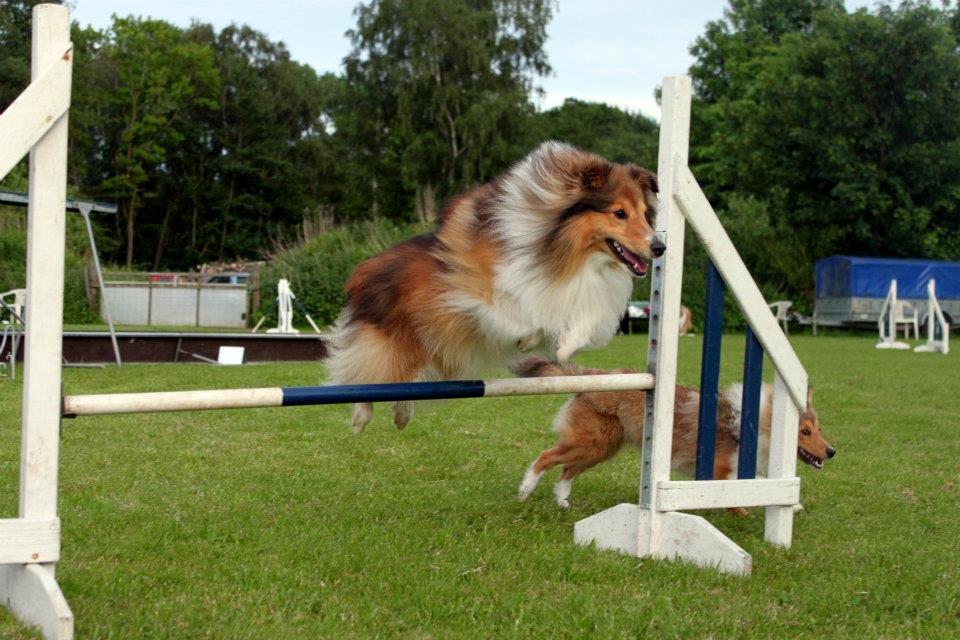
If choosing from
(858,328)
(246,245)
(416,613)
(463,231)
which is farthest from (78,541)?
(246,245)

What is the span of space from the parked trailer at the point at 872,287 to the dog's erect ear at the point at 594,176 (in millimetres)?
27014

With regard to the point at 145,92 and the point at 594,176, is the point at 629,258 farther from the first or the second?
the point at 145,92

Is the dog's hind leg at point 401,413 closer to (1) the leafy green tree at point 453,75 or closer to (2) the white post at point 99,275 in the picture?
(2) the white post at point 99,275

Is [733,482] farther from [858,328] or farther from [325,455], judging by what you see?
[858,328]

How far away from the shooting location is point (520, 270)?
13.3 ft

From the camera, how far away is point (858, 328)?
3017 centimetres

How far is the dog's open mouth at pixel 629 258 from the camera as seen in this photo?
4051 millimetres

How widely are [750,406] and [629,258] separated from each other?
101 cm

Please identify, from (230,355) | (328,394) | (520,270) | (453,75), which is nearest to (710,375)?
(520,270)

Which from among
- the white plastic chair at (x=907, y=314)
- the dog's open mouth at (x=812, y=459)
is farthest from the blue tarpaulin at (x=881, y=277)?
the dog's open mouth at (x=812, y=459)

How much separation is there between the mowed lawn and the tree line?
A: 25893 mm

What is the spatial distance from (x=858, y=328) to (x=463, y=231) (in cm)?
2847

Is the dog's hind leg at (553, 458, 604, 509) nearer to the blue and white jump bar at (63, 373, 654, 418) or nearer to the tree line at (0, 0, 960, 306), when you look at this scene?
the blue and white jump bar at (63, 373, 654, 418)

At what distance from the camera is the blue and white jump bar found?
3250 millimetres
